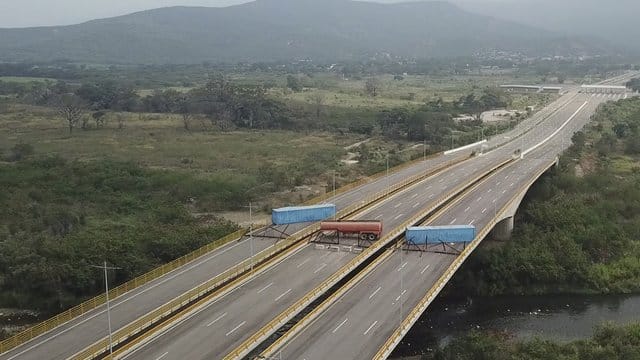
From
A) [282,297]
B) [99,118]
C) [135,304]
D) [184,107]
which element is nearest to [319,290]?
[282,297]

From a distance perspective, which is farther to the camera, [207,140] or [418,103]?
[418,103]

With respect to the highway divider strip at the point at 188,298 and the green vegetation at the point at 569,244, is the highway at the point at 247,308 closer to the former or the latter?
the highway divider strip at the point at 188,298

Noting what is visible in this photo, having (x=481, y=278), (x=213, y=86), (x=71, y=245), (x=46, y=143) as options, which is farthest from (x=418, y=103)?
(x=71, y=245)

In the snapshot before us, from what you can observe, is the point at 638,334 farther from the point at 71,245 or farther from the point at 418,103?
the point at 418,103

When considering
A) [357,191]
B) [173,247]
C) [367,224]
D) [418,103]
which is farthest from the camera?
[418,103]

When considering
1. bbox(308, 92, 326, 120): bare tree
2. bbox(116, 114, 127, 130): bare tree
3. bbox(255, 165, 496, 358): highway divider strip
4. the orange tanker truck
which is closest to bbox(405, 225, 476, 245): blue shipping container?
bbox(255, 165, 496, 358): highway divider strip

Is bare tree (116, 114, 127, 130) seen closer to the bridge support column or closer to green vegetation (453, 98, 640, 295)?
green vegetation (453, 98, 640, 295)

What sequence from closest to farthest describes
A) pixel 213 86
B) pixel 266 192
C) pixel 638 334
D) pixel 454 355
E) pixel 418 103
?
pixel 454 355 → pixel 638 334 → pixel 266 192 → pixel 213 86 → pixel 418 103
